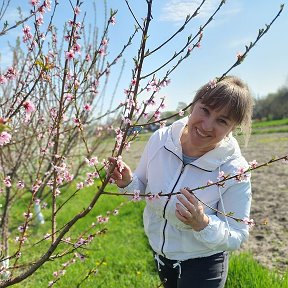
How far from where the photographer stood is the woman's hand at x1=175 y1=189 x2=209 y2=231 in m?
1.83

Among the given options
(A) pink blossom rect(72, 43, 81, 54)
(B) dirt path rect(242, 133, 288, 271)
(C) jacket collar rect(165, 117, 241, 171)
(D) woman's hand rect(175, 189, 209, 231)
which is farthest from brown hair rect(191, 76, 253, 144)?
(B) dirt path rect(242, 133, 288, 271)

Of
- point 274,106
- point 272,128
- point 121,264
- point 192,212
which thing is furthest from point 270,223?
point 274,106

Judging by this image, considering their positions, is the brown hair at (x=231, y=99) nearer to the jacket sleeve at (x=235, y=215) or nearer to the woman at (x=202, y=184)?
the woman at (x=202, y=184)

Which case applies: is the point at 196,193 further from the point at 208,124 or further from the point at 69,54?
the point at 69,54

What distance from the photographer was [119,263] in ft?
16.1

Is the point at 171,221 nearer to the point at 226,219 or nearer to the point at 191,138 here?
the point at 226,219

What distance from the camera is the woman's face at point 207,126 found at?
2178 millimetres

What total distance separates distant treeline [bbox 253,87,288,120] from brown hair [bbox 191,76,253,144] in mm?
53518

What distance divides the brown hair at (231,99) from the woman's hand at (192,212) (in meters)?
0.60

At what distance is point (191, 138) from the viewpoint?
2.29 m

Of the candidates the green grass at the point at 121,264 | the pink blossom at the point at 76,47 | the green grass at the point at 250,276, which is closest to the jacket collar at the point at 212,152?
the pink blossom at the point at 76,47

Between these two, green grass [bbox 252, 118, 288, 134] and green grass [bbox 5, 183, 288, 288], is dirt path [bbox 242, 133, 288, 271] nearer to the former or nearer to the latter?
green grass [bbox 5, 183, 288, 288]

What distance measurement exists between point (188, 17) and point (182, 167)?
108 cm

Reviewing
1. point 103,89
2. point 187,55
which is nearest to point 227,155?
point 187,55
